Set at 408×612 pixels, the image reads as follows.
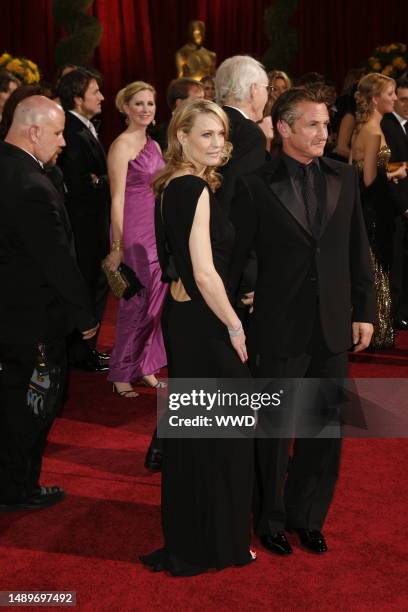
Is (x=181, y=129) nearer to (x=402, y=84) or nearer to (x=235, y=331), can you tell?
(x=235, y=331)

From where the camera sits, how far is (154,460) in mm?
4359

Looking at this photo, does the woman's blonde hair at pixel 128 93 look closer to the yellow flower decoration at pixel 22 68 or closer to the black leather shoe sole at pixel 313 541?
the black leather shoe sole at pixel 313 541

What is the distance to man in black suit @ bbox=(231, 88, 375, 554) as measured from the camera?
334 cm

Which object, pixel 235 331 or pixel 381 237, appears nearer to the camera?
pixel 235 331

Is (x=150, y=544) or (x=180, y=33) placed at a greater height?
(x=180, y=33)

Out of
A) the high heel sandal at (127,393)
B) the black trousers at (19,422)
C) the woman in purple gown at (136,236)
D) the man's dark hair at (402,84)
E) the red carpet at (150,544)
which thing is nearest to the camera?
the red carpet at (150,544)

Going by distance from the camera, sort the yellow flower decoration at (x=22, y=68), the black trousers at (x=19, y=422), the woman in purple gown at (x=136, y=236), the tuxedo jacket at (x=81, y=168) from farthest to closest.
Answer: the yellow flower decoration at (x=22, y=68) → the tuxedo jacket at (x=81, y=168) → the woman in purple gown at (x=136, y=236) → the black trousers at (x=19, y=422)

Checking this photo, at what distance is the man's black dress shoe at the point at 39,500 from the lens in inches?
155

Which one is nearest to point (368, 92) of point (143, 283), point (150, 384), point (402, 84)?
point (402, 84)

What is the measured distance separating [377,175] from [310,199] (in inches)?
123

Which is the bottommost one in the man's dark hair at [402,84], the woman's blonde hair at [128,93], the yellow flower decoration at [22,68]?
the woman's blonde hair at [128,93]

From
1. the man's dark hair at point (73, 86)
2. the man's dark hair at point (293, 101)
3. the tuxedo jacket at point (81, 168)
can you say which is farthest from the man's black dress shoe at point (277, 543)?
the man's dark hair at point (73, 86)

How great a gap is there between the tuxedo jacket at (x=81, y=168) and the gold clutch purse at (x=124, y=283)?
2.91 feet

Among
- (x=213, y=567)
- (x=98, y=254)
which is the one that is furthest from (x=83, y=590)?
(x=98, y=254)
